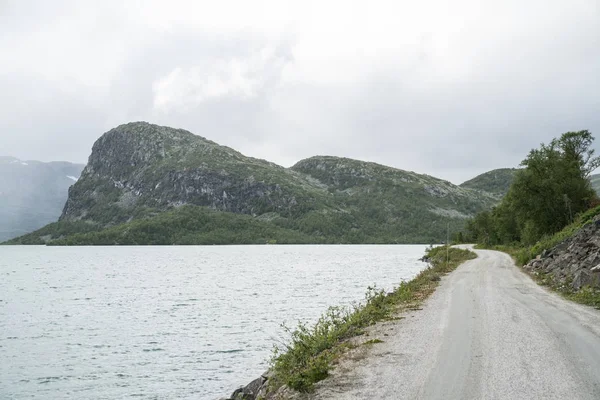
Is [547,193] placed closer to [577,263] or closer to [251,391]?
[577,263]

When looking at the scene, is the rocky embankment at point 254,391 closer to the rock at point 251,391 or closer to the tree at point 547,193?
the rock at point 251,391

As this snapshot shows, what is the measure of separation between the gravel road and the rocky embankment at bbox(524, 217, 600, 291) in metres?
5.40

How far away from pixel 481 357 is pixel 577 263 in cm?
2525

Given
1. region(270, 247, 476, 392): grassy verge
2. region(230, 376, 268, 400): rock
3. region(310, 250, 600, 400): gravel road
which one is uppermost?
region(310, 250, 600, 400): gravel road

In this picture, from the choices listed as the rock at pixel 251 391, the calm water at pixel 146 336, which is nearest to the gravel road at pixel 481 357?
the rock at pixel 251 391

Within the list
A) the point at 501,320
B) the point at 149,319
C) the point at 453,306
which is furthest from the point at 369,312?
the point at 149,319

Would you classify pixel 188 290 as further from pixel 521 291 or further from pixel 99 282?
pixel 521 291

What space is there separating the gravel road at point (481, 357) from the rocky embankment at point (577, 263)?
5.40 meters

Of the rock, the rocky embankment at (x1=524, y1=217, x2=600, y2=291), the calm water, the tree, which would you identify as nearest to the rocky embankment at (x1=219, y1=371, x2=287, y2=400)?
the rock

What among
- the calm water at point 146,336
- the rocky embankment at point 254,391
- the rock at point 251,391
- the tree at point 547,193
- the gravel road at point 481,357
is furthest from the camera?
the tree at point 547,193

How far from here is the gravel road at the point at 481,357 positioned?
37.4 ft

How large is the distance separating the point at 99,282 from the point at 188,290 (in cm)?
2275

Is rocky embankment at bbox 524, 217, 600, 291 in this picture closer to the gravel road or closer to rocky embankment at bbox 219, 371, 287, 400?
the gravel road

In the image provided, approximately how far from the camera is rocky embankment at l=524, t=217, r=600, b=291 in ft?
95.9
